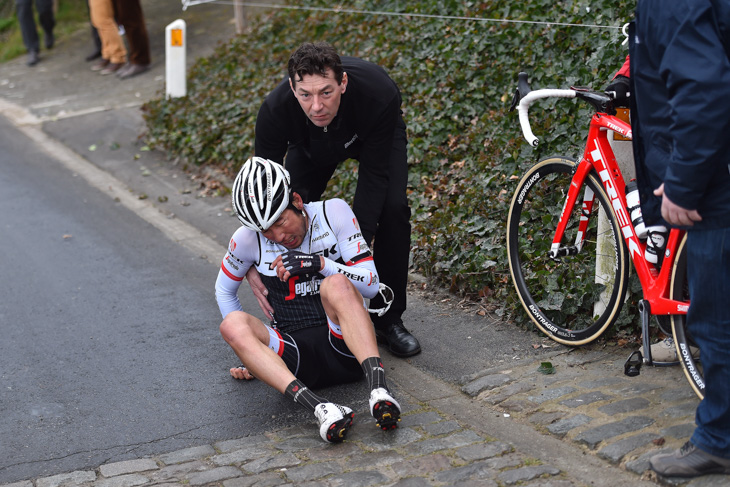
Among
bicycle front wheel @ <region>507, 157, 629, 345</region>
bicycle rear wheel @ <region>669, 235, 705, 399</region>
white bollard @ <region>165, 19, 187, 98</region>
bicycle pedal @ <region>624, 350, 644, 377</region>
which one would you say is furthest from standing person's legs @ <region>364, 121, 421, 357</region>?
white bollard @ <region>165, 19, 187, 98</region>

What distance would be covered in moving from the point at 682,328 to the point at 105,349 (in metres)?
3.48

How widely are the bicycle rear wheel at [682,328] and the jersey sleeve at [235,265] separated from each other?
82.1 inches

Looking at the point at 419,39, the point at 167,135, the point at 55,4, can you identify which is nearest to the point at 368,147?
the point at 419,39

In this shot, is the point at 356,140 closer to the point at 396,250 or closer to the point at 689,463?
the point at 396,250

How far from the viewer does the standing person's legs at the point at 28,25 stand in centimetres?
1485

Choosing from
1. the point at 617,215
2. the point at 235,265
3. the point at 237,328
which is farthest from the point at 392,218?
the point at 617,215

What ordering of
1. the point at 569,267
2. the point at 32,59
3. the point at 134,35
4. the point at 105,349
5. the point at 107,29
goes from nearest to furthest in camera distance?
the point at 569,267 < the point at 105,349 < the point at 134,35 < the point at 107,29 < the point at 32,59

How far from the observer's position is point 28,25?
15.1 m

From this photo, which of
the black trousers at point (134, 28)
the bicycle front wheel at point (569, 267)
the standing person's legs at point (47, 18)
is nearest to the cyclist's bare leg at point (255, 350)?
the bicycle front wheel at point (569, 267)

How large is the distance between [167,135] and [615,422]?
304 inches

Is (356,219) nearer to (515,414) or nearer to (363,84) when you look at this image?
(363,84)

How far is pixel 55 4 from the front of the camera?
17.1 m

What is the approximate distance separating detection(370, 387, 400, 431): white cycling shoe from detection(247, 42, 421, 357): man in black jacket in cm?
93

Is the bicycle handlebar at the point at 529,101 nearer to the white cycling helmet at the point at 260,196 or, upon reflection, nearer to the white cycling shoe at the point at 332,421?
the white cycling helmet at the point at 260,196
